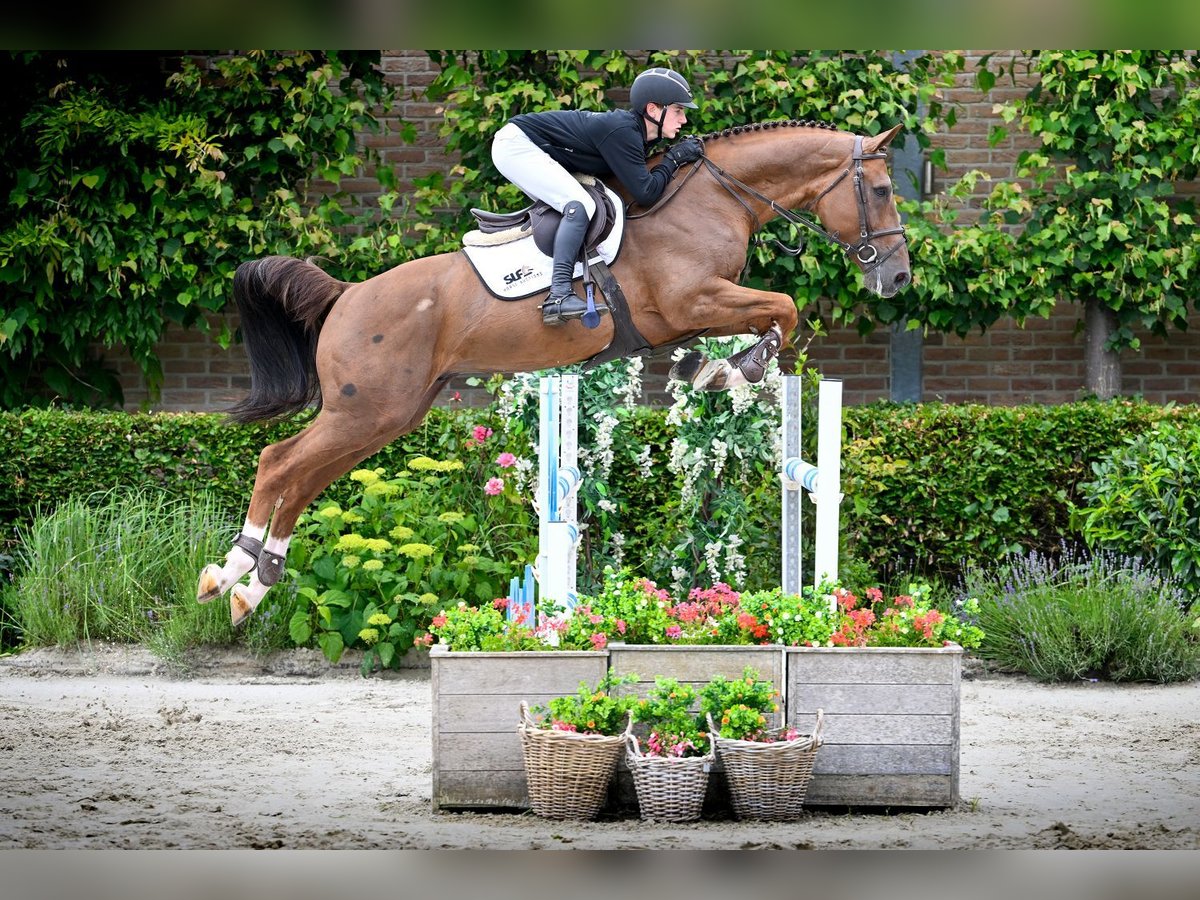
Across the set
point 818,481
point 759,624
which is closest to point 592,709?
point 759,624

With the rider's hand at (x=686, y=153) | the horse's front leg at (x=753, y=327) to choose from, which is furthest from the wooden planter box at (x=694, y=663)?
the rider's hand at (x=686, y=153)

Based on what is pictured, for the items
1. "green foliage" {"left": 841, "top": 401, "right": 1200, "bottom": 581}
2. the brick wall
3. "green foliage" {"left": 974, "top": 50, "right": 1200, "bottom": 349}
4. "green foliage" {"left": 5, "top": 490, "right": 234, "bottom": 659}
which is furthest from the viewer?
the brick wall

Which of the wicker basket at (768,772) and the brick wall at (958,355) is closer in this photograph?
the wicker basket at (768,772)

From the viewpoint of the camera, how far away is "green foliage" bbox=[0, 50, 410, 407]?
8055 mm

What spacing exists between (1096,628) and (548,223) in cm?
393

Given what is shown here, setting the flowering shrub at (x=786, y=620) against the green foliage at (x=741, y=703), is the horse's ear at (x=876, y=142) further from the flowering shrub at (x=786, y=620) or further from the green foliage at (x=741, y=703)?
the green foliage at (x=741, y=703)

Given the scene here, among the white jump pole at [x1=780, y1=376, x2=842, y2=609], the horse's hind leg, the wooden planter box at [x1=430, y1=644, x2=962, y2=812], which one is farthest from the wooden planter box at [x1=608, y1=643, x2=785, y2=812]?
the horse's hind leg

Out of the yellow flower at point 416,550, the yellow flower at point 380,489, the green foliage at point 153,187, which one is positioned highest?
the green foliage at point 153,187

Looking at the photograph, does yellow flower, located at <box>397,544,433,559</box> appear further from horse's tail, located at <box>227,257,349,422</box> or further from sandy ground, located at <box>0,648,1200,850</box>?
horse's tail, located at <box>227,257,349,422</box>

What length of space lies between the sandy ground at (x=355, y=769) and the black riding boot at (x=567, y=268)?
156 cm

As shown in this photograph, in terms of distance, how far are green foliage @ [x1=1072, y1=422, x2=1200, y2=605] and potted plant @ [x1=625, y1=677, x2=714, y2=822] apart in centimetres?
374

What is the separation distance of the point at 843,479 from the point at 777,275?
1.93 meters

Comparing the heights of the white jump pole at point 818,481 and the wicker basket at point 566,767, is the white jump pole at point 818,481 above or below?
above

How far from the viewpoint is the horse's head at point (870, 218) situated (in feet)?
13.6
